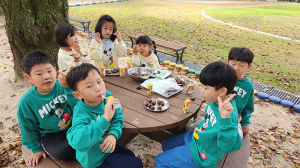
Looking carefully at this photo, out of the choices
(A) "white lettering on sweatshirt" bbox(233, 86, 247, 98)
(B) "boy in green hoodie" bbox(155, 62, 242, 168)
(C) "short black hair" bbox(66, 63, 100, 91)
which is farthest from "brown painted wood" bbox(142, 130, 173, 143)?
(C) "short black hair" bbox(66, 63, 100, 91)

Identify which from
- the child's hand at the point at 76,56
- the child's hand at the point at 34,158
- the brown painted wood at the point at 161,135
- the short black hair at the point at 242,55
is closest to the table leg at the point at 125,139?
the brown painted wood at the point at 161,135

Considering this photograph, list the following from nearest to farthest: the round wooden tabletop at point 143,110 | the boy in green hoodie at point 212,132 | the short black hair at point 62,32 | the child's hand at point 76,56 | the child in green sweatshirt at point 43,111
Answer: the boy in green hoodie at point 212,132 < the child in green sweatshirt at point 43,111 < the round wooden tabletop at point 143,110 < the child's hand at point 76,56 < the short black hair at point 62,32

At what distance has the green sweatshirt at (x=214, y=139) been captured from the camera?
165 cm

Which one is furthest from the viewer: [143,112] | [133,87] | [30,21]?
[30,21]

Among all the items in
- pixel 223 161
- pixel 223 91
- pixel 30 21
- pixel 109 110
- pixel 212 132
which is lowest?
pixel 223 161

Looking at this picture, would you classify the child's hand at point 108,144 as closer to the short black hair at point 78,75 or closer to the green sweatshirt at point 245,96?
the short black hair at point 78,75

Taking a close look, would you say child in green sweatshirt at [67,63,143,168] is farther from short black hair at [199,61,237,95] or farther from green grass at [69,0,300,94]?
green grass at [69,0,300,94]

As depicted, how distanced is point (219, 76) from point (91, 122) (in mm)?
1323

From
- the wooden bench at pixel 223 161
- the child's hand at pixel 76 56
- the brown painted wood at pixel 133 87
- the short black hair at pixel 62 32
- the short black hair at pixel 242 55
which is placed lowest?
the wooden bench at pixel 223 161

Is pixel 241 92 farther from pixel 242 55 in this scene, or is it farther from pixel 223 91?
pixel 223 91

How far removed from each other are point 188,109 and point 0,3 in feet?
14.4

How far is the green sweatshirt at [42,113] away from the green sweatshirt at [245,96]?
218cm

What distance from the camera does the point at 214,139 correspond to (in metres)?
1.87

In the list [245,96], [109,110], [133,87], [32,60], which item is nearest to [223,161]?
[245,96]
